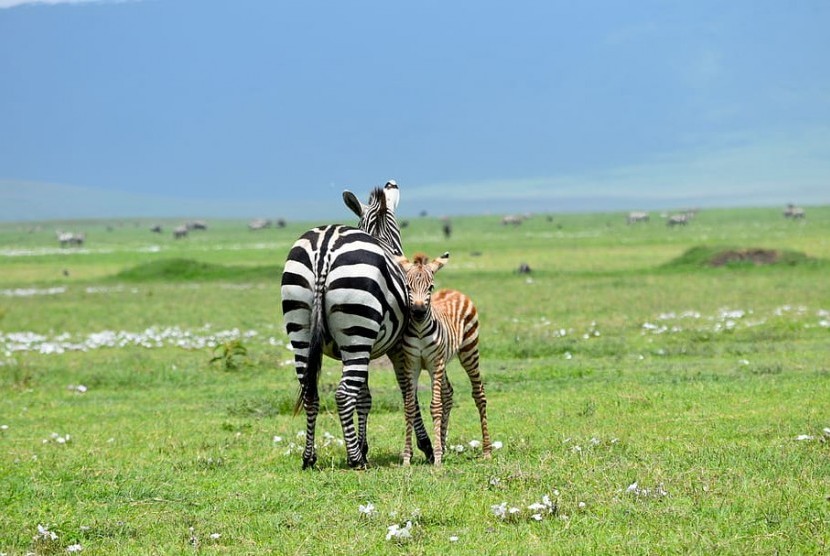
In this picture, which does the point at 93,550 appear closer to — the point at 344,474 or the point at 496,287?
the point at 344,474

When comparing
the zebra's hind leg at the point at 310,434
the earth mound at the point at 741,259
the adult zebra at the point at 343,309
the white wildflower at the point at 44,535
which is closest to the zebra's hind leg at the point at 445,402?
the adult zebra at the point at 343,309

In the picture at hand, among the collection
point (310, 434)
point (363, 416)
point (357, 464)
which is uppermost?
point (363, 416)

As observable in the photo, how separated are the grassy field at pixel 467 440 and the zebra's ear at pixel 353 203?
2658mm

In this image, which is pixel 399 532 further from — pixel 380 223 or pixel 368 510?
pixel 380 223

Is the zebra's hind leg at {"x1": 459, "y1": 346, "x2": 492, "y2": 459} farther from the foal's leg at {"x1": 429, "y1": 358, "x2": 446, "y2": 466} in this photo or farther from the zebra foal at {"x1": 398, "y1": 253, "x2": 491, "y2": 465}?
the foal's leg at {"x1": 429, "y1": 358, "x2": 446, "y2": 466}

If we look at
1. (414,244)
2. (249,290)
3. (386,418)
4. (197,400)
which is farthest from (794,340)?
(414,244)

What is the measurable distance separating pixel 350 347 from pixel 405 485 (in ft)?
5.57

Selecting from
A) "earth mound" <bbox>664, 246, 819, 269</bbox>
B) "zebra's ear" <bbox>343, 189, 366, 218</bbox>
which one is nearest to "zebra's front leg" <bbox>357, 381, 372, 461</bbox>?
"zebra's ear" <bbox>343, 189, 366, 218</bbox>

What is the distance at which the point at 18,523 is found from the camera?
8.42m

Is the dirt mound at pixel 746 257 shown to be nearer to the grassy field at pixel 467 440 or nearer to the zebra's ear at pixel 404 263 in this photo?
the grassy field at pixel 467 440

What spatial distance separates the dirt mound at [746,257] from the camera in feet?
133

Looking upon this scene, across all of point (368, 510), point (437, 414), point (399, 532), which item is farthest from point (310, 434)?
point (399, 532)

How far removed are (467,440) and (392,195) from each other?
116 inches

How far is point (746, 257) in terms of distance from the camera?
40938 mm
